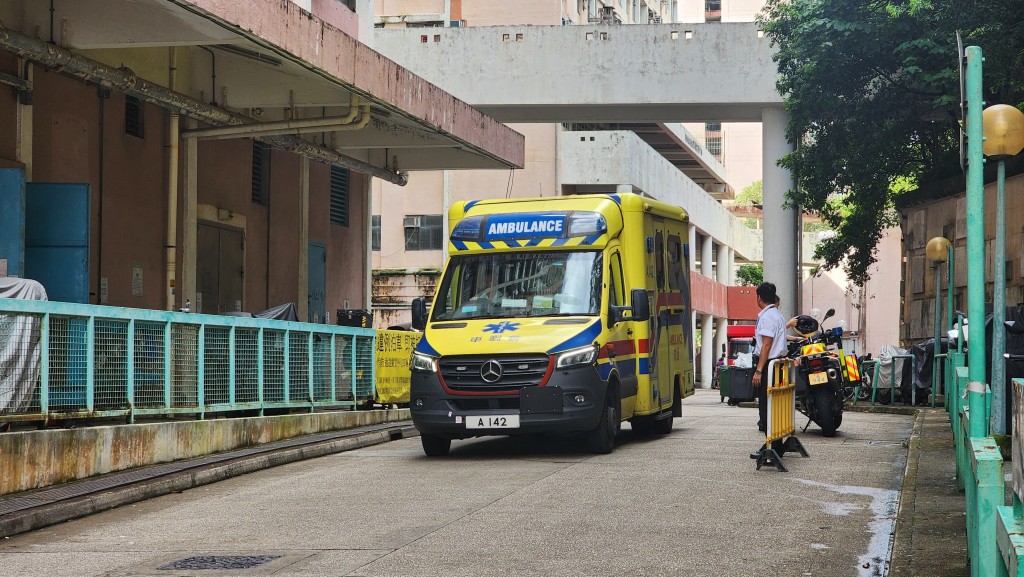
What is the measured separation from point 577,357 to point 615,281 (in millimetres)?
1487

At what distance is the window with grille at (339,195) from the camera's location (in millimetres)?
28219

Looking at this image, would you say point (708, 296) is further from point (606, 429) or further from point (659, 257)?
point (606, 429)

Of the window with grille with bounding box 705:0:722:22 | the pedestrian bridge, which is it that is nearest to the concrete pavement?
the pedestrian bridge

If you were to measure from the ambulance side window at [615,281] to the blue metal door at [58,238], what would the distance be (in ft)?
21.7

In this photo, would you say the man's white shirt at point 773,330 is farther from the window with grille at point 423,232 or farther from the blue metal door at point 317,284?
the window with grille at point 423,232

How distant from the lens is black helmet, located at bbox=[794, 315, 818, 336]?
1658cm

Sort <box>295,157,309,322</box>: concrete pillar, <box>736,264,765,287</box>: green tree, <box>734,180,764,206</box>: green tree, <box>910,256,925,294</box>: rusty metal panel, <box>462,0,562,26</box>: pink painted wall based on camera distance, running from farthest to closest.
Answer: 1. <box>734,180,764,206</box>: green tree
2. <box>736,264,765,287</box>: green tree
3. <box>462,0,562,26</box>: pink painted wall
4. <box>910,256,925,294</box>: rusty metal panel
5. <box>295,157,309,322</box>: concrete pillar

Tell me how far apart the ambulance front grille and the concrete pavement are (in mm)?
785

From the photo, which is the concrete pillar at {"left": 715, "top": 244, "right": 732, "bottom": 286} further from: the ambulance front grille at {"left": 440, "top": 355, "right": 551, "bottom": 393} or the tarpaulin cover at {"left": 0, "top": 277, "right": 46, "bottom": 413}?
the tarpaulin cover at {"left": 0, "top": 277, "right": 46, "bottom": 413}

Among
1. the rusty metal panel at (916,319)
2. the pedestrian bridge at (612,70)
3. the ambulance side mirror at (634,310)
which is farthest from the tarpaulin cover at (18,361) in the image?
the pedestrian bridge at (612,70)

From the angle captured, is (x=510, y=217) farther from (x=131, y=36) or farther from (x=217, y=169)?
(x=217, y=169)

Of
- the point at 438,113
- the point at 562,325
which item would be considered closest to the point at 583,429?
the point at 562,325

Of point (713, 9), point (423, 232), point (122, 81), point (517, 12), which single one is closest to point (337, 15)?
point (122, 81)

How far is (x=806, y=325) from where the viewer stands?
16688 mm
